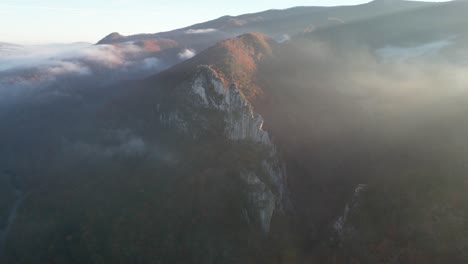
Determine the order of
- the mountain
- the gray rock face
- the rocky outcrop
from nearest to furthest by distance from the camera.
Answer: the mountain, the rocky outcrop, the gray rock face

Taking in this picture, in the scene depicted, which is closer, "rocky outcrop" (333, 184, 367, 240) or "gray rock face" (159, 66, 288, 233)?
"rocky outcrop" (333, 184, 367, 240)

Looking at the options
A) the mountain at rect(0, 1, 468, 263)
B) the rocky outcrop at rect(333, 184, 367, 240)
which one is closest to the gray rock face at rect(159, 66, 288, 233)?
the mountain at rect(0, 1, 468, 263)

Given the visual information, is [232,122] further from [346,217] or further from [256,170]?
[346,217]

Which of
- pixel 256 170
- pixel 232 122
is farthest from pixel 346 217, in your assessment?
pixel 232 122

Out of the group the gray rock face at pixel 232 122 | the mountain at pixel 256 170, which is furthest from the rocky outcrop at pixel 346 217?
the gray rock face at pixel 232 122

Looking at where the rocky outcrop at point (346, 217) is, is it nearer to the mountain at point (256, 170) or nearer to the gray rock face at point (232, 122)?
the mountain at point (256, 170)

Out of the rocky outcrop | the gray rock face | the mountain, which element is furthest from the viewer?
the gray rock face

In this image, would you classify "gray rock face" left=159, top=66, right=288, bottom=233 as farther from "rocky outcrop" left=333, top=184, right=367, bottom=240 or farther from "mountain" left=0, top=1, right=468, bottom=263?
"rocky outcrop" left=333, top=184, right=367, bottom=240

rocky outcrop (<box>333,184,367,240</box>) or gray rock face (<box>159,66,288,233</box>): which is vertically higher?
gray rock face (<box>159,66,288,233</box>)
